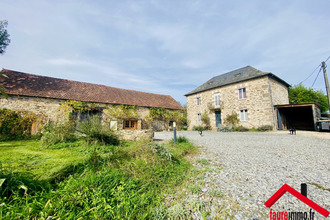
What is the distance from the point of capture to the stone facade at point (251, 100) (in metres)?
12.6

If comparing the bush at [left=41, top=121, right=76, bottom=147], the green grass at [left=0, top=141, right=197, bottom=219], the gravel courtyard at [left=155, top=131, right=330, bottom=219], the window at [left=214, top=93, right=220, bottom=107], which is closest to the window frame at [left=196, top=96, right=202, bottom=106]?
the window at [left=214, top=93, right=220, bottom=107]

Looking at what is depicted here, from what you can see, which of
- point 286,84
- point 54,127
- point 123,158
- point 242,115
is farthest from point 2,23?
point 286,84

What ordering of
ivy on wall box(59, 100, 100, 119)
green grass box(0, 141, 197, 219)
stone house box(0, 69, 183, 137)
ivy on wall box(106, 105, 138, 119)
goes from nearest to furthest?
green grass box(0, 141, 197, 219), stone house box(0, 69, 183, 137), ivy on wall box(59, 100, 100, 119), ivy on wall box(106, 105, 138, 119)

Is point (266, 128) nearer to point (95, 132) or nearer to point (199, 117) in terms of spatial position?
point (199, 117)

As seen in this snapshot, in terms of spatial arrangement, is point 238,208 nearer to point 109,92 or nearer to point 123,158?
point 123,158

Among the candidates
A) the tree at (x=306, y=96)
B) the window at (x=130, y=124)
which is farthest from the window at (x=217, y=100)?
the tree at (x=306, y=96)

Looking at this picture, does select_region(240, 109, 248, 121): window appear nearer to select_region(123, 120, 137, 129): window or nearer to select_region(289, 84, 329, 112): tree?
select_region(123, 120, 137, 129): window

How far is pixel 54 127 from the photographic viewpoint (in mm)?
5762

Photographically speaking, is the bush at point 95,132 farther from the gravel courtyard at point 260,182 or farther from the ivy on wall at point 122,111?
the ivy on wall at point 122,111

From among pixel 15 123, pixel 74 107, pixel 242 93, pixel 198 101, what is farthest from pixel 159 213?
pixel 198 101

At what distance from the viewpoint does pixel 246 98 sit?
45.4ft

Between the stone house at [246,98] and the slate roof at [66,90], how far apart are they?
572cm

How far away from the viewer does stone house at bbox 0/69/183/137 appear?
33.9 feet

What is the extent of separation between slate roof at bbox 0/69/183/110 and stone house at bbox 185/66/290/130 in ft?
18.8
